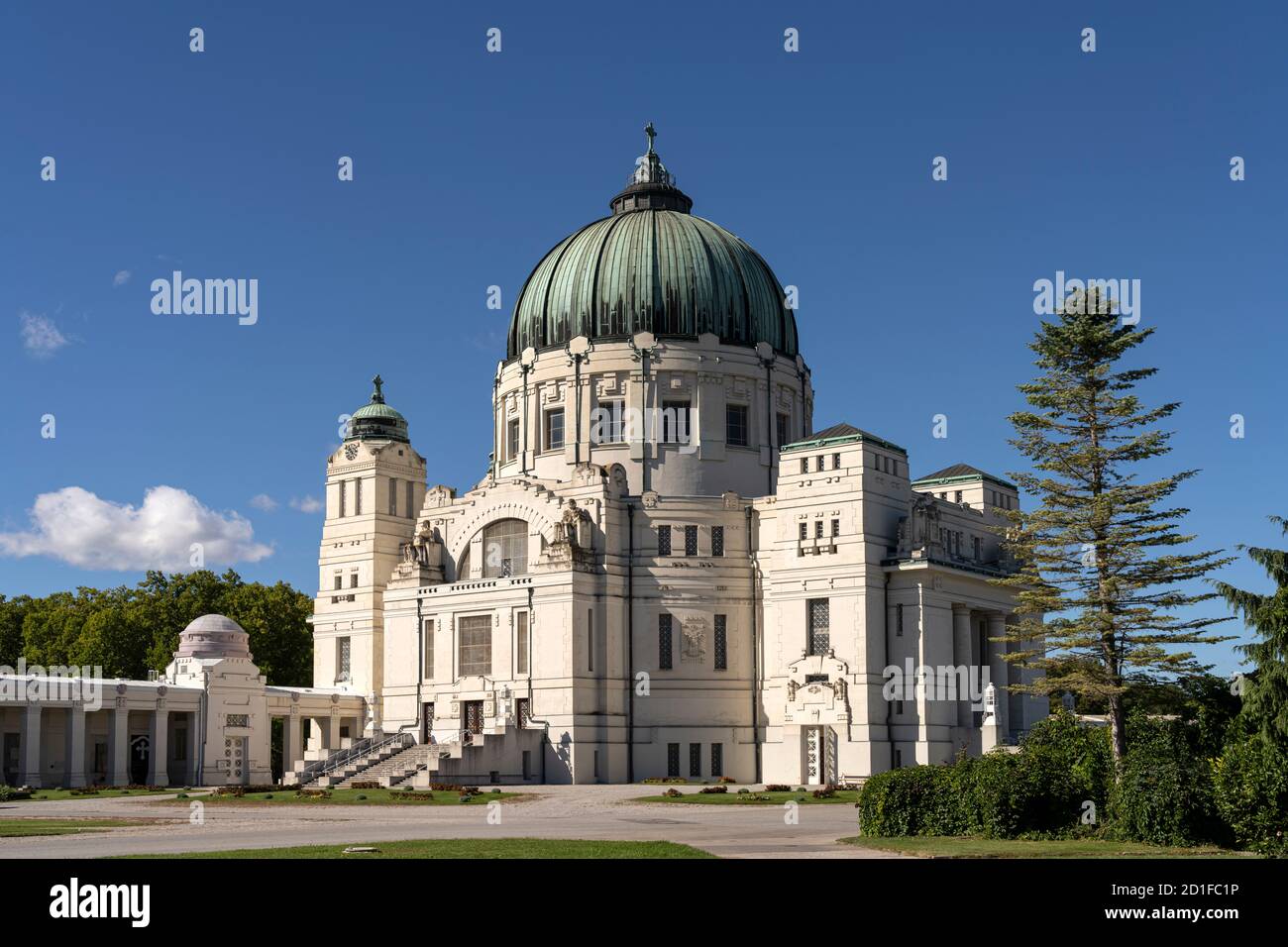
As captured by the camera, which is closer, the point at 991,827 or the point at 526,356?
the point at 991,827

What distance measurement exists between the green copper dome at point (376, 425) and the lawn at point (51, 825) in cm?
4955

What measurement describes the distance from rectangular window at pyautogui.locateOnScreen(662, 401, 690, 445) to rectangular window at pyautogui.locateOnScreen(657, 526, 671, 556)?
22.0 feet

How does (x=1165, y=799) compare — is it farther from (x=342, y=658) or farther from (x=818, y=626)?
(x=342, y=658)

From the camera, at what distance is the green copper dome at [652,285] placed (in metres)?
86.9

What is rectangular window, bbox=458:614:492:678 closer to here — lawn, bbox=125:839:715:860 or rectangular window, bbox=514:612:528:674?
rectangular window, bbox=514:612:528:674

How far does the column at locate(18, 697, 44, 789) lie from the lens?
7450cm

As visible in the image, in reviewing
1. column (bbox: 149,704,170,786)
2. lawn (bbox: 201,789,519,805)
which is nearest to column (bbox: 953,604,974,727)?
lawn (bbox: 201,789,519,805)

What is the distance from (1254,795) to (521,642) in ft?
169

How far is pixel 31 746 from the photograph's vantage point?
74.6 m

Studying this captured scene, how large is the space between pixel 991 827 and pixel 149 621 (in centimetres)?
8751

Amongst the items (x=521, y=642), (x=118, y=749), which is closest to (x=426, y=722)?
(x=521, y=642)
